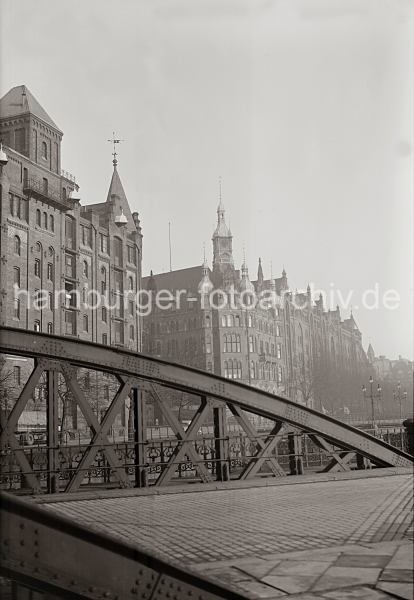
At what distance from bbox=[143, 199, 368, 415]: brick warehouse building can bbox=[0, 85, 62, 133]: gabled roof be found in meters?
1.17

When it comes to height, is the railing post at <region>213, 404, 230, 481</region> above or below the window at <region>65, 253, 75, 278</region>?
below

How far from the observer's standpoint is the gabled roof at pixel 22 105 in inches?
141

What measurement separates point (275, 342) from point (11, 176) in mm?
2940

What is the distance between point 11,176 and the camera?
5.70 metres

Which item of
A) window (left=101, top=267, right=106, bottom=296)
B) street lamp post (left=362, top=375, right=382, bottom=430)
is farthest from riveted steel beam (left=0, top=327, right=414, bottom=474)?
street lamp post (left=362, top=375, right=382, bottom=430)

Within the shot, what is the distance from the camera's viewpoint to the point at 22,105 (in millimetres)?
3816

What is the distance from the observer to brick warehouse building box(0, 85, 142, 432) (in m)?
5.15

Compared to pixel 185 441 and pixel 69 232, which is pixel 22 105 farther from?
pixel 185 441

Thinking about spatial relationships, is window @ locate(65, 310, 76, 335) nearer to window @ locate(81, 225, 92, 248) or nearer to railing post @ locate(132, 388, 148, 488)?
window @ locate(81, 225, 92, 248)

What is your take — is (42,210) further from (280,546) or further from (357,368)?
(280,546)

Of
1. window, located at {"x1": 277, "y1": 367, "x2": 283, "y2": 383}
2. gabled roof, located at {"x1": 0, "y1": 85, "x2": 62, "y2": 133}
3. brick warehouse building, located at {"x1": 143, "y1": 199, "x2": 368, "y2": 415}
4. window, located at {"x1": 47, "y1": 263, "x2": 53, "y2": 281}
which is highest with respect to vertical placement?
gabled roof, located at {"x1": 0, "y1": 85, "x2": 62, "y2": 133}

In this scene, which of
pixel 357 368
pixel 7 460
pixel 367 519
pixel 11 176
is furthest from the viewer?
pixel 7 460

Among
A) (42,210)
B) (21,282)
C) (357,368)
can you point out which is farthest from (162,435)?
(357,368)

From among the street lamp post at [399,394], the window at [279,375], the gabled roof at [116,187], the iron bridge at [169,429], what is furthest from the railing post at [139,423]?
the street lamp post at [399,394]
